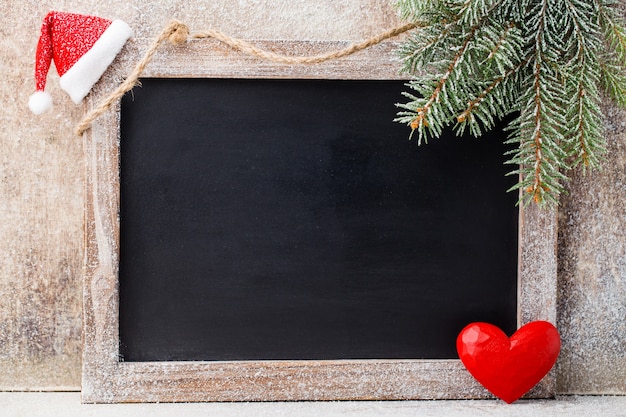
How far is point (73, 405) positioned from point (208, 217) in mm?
365

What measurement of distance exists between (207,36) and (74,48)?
0.66ft

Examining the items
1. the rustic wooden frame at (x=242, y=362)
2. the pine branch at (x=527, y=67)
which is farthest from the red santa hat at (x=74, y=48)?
the pine branch at (x=527, y=67)

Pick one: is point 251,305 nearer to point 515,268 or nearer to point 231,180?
point 231,180

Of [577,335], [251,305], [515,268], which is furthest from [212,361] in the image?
[577,335]

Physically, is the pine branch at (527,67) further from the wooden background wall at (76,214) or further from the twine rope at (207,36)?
the wooden background wall at (76,214)

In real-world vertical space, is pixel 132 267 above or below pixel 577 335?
above

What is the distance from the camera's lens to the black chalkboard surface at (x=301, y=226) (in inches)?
35.2

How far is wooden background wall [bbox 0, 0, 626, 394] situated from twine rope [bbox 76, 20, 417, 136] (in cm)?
9

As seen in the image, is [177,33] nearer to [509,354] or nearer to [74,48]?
[74,48]

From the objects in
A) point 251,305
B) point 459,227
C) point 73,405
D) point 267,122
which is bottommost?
point 73,405

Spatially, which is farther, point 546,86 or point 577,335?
point 577,335

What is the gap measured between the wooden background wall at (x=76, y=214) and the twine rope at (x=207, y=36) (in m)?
0.09

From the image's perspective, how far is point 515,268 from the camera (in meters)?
0.91

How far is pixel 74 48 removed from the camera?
0.85m
